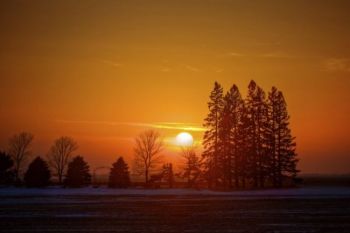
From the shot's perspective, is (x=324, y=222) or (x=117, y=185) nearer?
(x=324, y=222)

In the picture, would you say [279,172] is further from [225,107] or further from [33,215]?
[33,215]

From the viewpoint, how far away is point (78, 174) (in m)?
72.8

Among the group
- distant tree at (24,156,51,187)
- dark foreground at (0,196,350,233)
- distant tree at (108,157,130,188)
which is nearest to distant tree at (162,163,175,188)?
distant tree at (108,157,130,188)

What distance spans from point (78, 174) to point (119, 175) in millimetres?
7007

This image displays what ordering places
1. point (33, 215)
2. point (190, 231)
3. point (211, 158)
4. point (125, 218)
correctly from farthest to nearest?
point (211, 158), point (33, 215), point (125, 218), point (190, 231)

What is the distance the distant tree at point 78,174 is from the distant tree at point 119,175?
16.2 feet

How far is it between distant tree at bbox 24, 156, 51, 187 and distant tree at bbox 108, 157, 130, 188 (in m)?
10.1

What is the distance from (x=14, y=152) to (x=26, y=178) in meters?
33.4

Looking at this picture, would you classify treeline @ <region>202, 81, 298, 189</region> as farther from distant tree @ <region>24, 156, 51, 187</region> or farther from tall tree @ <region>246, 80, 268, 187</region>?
distant tree @ <region>24, 156, 51, 187</region>

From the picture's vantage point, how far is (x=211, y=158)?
225 ft

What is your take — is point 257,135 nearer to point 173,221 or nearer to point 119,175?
point 119,175

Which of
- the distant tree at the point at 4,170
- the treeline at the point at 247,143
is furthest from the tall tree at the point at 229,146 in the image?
the distant tree at the point at 4,170

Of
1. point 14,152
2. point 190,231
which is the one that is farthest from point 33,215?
point 14,152

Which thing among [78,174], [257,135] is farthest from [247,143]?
[78,174]
